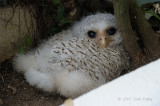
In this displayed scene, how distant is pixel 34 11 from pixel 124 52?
2.60 feet

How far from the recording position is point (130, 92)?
3.38ft

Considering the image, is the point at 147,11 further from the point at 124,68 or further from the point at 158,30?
the point at 124,68

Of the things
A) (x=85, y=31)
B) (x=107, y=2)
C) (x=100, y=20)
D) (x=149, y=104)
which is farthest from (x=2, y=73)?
(x=149, y=104)

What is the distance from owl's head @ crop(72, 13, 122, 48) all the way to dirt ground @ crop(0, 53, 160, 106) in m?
0.25

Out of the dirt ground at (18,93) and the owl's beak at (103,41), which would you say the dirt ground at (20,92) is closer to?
the dirt ground at (18,93)

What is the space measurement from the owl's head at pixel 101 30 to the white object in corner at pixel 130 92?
880 millimetres

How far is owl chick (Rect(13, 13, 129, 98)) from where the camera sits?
1771 millimetres

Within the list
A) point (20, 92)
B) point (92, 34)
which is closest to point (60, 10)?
point (92, 34)

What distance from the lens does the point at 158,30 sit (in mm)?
2268

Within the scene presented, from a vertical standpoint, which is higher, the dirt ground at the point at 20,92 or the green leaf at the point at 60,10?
the green leaf at the point at 60,10

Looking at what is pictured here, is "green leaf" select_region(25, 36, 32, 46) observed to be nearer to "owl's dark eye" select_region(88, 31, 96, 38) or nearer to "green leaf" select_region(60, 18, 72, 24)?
"green leaf" select_region(60, 18, 72, 24)

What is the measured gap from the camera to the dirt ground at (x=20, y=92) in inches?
73.0

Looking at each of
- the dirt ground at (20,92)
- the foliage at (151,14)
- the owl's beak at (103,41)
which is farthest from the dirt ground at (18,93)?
the foliage at (151,14)

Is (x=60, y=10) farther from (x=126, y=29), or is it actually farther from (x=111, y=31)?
(x=126, y=29)
